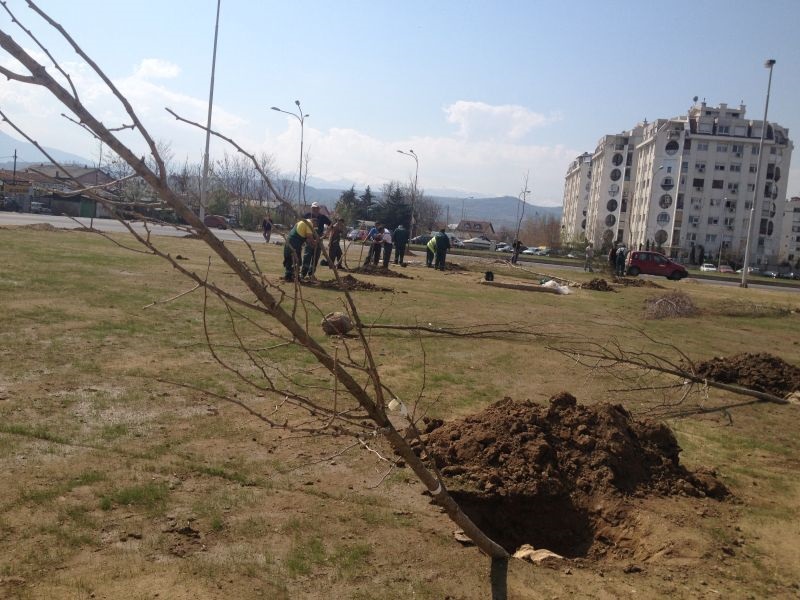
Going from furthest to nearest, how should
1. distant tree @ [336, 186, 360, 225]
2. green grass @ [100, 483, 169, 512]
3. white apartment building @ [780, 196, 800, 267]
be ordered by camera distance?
white apartment building @ [780, 196, 800, 267] < distant tree @ [336, 186, 360, 225] < green grass @ [100, 483, 169, 512]

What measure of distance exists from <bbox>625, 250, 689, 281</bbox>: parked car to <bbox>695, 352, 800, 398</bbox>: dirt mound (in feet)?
97.1

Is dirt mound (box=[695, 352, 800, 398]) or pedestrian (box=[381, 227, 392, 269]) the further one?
pedestrian (box=[381, 227, 392, 269])

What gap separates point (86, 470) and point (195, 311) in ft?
21.5

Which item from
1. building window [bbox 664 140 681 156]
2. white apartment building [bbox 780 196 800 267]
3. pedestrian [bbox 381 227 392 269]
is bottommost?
pedestrian [bbox 381 227 392 269]

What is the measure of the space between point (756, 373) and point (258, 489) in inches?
283

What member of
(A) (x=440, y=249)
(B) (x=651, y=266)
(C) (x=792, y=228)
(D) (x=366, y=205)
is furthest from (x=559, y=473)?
(C) (x=792, y=228)

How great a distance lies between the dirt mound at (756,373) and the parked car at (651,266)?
2959 centimetres

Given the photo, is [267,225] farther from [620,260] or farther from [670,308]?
[620,260]

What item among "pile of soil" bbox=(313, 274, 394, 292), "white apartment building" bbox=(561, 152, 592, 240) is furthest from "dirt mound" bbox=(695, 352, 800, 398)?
"white apartment building" bbox=(561, 152, 592, 240)

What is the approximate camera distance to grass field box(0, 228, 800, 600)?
12.2 feet

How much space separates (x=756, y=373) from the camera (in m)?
9.27

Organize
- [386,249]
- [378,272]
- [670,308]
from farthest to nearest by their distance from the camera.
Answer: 1. [386,249]
2. [378,272]
3. [670,308]

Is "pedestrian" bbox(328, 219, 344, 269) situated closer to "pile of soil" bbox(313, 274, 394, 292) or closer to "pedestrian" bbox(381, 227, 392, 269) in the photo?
"pile of soil" bbox(313, 274, 394, 292)

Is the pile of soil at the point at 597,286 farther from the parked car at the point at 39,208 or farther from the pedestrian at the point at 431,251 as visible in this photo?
the parked car at the point at 39,208
